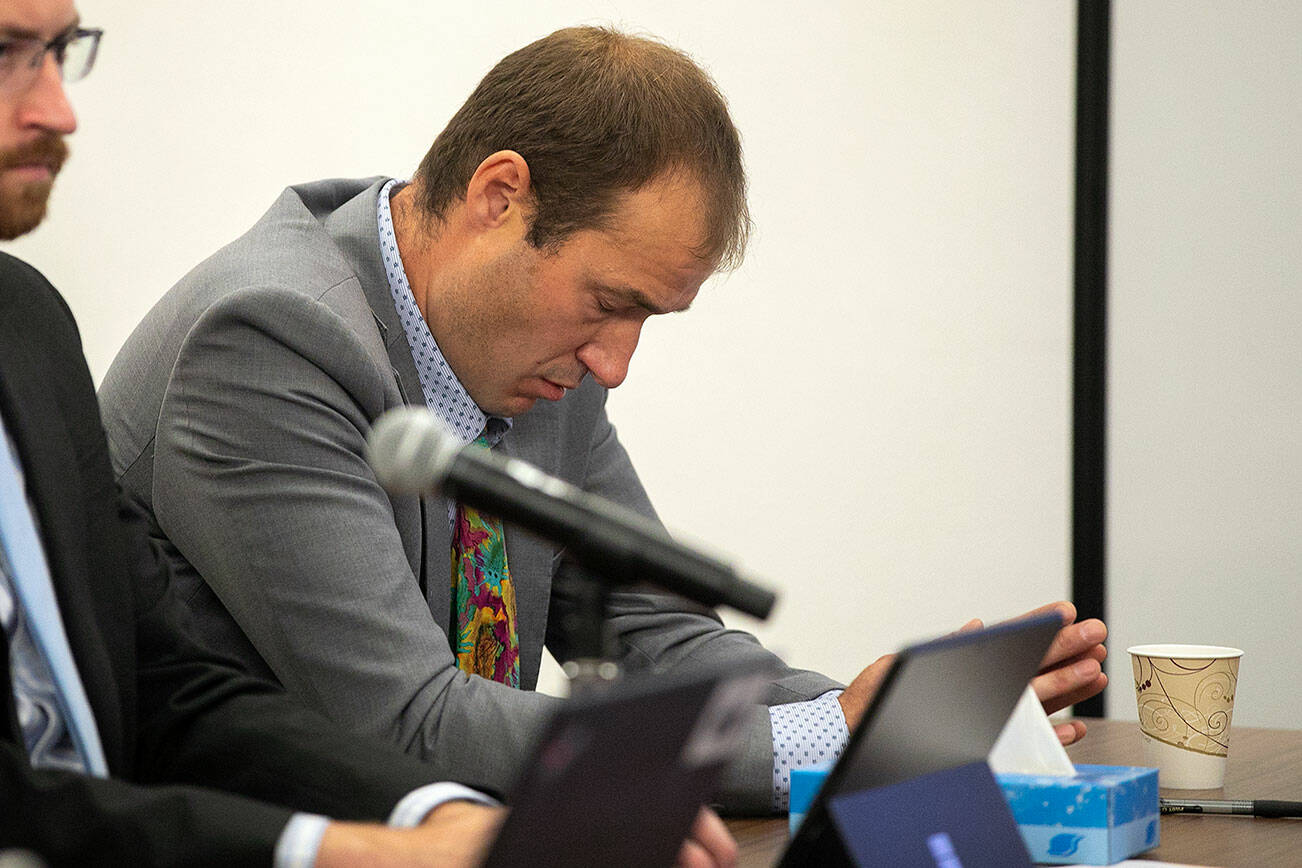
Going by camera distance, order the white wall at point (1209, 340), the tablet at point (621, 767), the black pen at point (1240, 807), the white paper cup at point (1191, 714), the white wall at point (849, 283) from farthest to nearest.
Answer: the white wall at point (849, 283)
the white wall at point (1209, 340)
the white paper cup at point (1191, 714)
the black pen at point (1240, 807)
the tablet at point (621, 767)

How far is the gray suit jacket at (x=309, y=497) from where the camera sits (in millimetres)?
1269

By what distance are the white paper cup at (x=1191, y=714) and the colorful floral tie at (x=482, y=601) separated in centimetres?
64

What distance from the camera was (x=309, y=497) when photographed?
1.31 metres

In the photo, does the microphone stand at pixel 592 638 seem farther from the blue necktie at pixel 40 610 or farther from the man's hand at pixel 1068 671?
the man's hand at pixel 1068 671

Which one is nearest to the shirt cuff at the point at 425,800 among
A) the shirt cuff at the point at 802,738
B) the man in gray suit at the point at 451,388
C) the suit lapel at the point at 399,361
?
the man in gray suit at the point at 451,388

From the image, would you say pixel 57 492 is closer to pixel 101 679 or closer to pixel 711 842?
pixel 101 679

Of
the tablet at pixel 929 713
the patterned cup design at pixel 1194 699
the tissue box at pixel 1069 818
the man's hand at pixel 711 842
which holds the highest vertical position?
the tablet at pixel 929 713

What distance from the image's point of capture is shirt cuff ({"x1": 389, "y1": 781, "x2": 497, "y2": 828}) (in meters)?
0.98

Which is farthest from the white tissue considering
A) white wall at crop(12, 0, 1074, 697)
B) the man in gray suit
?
white wall at crop(12, 0, 1074, 697)

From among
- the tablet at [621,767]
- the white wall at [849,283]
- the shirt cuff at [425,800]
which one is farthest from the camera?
the white wall at [849,283]

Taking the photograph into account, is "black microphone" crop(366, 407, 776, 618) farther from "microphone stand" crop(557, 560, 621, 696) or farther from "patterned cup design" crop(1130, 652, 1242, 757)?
"patterned cup design" crop(1130, 652, 1242, 757)

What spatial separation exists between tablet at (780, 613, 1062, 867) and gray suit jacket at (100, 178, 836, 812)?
0.39m

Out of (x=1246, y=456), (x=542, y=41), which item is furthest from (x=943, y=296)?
(x=542, y=41)

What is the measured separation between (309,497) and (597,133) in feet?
1.59
